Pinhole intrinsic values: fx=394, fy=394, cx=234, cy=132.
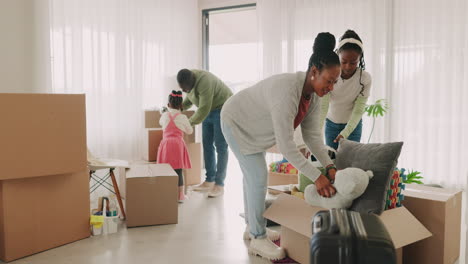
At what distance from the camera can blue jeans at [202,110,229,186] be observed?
140 inches

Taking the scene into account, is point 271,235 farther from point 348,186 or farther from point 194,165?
point 194,165

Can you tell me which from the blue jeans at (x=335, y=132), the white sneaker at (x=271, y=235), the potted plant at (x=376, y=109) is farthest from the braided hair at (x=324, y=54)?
the potted plant at (x=376, y=109)

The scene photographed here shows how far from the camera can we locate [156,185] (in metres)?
2.64

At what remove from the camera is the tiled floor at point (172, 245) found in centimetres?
211

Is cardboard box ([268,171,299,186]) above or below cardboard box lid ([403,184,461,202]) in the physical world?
below

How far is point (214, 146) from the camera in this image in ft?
12.3

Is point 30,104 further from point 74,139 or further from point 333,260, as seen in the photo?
point 333,260

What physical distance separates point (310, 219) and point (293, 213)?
0.44 ft

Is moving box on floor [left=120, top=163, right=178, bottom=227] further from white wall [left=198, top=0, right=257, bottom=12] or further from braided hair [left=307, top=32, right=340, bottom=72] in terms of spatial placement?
white wall [left=198, top=0, right=257, bottom=12]

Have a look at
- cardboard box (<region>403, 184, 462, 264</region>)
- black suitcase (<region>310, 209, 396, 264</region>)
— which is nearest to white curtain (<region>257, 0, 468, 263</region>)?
cardboard box (<region>403, 184, 462, 264</region>)

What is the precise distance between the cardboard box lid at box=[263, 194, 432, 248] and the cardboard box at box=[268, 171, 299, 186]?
137 cm

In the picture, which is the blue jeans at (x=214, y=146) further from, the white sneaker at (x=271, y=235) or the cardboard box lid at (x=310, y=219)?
the cardboard box lid at (x=310, y=219)

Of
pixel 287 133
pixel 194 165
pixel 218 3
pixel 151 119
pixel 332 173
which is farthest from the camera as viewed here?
pixel 218 3

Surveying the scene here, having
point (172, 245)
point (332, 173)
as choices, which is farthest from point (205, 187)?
point (332, 173)
